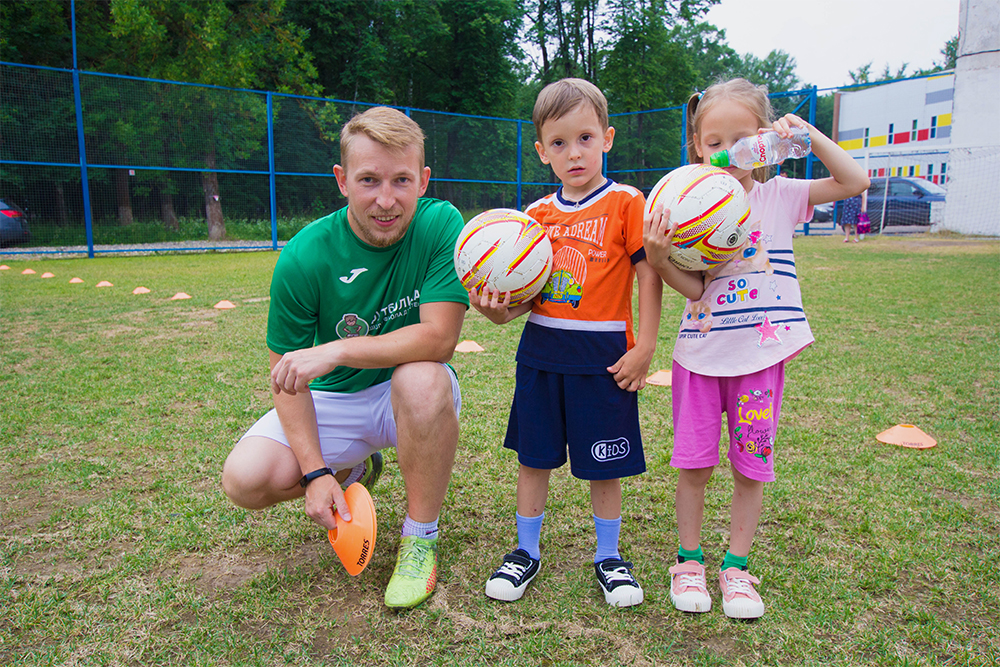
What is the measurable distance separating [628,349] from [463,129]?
15.5 metres

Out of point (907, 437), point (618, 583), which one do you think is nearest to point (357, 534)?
point (618, 583)

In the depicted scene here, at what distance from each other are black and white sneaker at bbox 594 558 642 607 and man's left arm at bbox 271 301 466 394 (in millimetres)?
855

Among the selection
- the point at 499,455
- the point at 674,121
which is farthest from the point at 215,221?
the point at 499,455

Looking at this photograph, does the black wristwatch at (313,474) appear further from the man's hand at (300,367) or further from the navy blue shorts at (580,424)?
the navy blue shorts at (580,424)

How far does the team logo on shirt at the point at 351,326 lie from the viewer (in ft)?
7.53

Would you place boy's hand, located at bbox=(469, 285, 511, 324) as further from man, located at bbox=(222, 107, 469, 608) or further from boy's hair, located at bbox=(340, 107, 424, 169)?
boy's hair, located at bbox=(340, 107, 424, 169)

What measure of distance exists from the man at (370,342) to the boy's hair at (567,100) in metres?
0.41

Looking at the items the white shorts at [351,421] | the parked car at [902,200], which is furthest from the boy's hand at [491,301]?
the parked car at [902,200]

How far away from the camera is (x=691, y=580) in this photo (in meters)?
2.00

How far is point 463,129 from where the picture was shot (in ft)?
54.6

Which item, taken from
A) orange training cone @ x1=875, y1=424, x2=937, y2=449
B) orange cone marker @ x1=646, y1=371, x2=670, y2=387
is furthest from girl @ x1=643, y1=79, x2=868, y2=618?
orange cone marker @ x1=646, y1=371, x2=670, y2=387

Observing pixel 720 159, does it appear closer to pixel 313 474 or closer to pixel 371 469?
pixel 313 474

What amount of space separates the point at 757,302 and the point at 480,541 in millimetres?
1245

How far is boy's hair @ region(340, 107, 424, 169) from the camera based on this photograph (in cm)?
210
